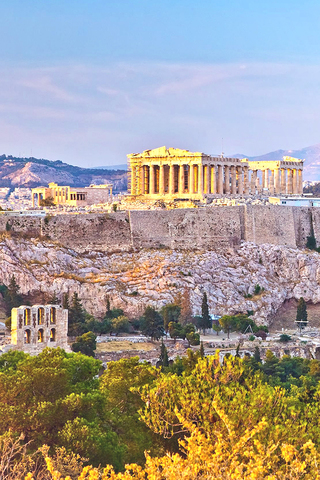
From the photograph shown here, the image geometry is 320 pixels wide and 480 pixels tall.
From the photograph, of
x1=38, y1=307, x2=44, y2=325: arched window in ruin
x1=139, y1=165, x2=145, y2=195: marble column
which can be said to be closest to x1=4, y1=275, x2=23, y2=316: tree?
x1=38, y1=307, x2=44, y2=325: arched window in ruin

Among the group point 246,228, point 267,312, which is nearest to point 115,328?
point 267,312

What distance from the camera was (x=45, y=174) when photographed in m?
160

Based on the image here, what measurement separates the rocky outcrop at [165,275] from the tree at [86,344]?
28.5 ft

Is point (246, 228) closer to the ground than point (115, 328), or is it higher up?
higher up

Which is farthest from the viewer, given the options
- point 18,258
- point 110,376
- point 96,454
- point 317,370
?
point 18,258

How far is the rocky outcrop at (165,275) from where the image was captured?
56375mm

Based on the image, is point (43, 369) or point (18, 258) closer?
point (43, 369)

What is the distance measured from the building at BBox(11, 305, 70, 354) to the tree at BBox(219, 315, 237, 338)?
14.3 m

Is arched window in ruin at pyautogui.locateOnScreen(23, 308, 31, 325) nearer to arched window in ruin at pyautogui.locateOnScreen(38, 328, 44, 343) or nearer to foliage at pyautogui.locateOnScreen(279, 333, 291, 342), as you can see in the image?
arched window in ruin at pyautogui.locateOnScreen(38, 328, 44, 343)

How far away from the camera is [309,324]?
5972 centimetres

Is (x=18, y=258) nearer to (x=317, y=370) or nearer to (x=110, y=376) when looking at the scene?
(x=317, y=370)

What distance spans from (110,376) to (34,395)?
540cm

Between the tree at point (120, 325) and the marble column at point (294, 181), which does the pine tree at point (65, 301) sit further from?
the marble column at point (294, 181)

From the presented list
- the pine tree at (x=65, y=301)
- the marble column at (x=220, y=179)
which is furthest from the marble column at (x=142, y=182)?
the pine tree at (x=65, y=301)
